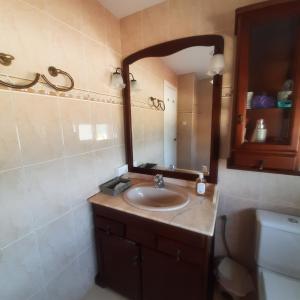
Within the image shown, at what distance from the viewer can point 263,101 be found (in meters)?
1.09

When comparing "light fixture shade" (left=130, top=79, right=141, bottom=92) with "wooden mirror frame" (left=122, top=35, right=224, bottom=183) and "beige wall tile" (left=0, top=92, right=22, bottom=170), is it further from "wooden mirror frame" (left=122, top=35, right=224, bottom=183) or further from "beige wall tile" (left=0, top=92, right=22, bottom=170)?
"beige wall tile" (left=0, top=92, right=22, bottom=170)

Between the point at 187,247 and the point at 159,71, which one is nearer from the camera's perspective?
the point at 187,247

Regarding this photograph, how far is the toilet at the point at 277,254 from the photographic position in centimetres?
100

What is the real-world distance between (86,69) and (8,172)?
839 millimetres

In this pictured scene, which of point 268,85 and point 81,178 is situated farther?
point 81,178

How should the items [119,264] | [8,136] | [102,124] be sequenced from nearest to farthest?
[8,136], [119,264], [102,124]

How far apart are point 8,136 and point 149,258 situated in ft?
3.63

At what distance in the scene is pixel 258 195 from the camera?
1.25m

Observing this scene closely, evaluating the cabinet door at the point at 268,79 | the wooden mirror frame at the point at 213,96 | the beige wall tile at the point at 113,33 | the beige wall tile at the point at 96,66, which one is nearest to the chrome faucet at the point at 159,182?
the wooden mirror frame at the point at 213,96

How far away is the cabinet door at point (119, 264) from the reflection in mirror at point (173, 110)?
2.29 feet

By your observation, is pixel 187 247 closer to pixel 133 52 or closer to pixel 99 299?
pixel 99 299

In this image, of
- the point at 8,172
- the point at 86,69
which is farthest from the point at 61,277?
the point at 86,69

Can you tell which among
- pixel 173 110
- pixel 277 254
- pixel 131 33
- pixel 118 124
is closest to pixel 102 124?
pixel 118 124

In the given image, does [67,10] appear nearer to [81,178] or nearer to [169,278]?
[81,178]
